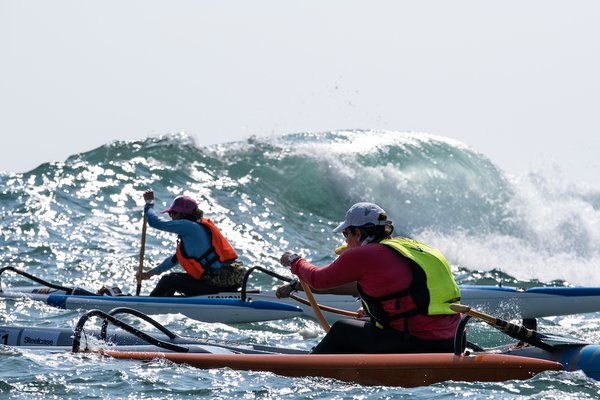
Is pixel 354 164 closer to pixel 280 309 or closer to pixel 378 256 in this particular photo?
pixel 280 309

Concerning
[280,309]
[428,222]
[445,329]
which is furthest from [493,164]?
[445,329]

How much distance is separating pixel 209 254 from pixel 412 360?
207 inches

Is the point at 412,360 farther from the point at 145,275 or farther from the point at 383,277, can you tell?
the point at 145,275

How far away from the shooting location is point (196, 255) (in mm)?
12133

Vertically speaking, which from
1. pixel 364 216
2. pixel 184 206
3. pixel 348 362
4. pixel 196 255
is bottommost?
pixel 348 362

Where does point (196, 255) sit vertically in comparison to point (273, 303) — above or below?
above

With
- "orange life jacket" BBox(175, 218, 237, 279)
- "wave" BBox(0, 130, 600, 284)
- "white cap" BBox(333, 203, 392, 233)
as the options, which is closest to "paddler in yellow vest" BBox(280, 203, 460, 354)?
"white cap" BBox(333, 203, 392, 233)

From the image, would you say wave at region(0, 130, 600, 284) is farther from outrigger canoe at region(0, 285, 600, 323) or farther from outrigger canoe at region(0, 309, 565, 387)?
outrigger canoe at region(0, 309, 565, 387)

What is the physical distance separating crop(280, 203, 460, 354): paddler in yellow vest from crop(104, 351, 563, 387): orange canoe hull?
237 mm

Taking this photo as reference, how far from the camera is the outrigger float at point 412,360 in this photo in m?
7.11

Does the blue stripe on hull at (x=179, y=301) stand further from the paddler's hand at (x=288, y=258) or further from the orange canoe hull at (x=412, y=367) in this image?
the orange canoe hull at (x=412, y=367)

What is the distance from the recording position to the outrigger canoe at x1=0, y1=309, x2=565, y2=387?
23.3 feet

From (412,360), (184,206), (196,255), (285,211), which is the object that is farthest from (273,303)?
(285,211)

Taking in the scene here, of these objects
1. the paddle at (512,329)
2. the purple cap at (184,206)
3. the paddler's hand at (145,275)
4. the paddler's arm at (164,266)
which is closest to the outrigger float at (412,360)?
the paddle at (512,329)
